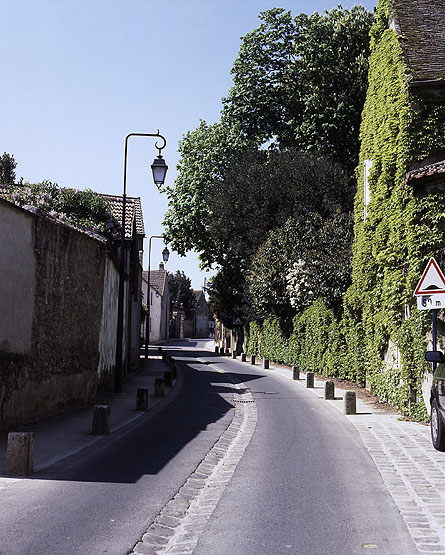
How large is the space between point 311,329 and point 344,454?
20.2 m

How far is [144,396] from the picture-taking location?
1529 cm

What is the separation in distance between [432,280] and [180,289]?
374ft

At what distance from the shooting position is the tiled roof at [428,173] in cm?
1364

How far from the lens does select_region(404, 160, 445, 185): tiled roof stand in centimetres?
1364

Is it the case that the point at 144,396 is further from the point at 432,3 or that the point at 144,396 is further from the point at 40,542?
the point at 432,3

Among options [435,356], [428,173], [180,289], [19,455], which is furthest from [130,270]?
[180,289]

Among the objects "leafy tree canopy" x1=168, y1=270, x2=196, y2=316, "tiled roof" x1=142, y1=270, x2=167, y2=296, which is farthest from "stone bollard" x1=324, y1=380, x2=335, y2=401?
"leafy tree canopy" x1=168, y1=270, x2=196, y2=316

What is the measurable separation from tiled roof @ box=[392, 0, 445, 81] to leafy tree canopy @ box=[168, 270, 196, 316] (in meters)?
105

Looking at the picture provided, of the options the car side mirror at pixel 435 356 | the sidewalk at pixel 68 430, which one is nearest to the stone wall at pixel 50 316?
the sidewalk at pixel 68 430

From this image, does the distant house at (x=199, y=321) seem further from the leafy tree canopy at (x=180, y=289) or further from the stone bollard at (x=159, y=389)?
the stone bollard at (x=159, y=389)

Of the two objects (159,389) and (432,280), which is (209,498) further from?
(159,389)

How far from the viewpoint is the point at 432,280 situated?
1170cm

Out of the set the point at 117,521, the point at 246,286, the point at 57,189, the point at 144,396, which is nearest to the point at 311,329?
the point at 246,286

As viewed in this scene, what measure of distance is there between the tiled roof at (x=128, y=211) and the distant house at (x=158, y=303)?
147ft
